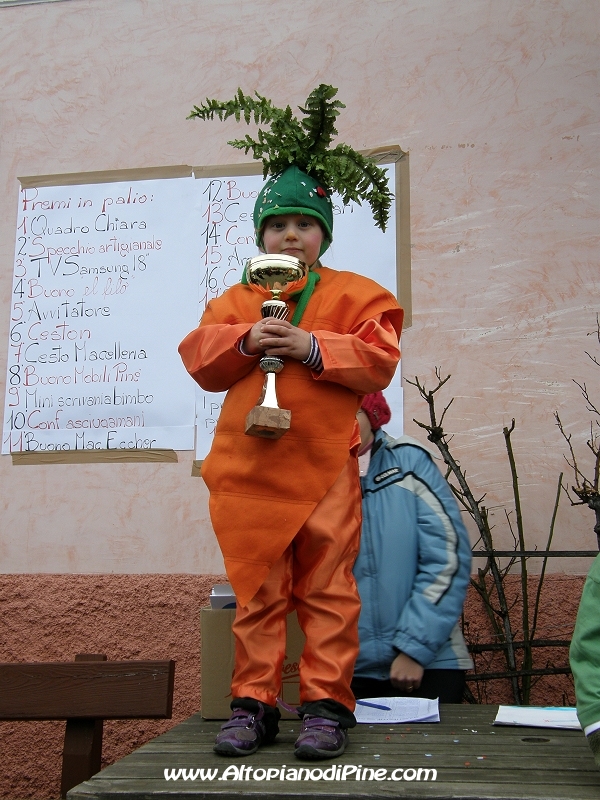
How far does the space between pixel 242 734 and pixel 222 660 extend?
0.50 metres

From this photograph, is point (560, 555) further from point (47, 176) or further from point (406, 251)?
point (47, 176)

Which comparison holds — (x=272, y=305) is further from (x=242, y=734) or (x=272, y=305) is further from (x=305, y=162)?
(x=242, y=734)

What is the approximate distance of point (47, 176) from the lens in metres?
4.29

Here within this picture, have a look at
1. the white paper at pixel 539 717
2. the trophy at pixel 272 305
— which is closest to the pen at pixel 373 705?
the white paper at pixel 539 717

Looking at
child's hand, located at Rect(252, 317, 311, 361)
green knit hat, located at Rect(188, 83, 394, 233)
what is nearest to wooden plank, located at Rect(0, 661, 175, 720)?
child's hand, located at Rect(252, 317, 311, 361)

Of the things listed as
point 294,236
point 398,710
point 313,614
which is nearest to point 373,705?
point 398,710

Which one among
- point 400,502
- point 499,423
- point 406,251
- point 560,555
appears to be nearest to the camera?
point 400,502

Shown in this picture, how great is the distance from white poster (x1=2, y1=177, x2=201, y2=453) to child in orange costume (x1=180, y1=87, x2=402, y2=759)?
1646 mm

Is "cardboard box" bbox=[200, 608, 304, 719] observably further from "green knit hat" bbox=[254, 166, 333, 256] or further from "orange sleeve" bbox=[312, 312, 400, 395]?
"green knit hat" bbox=[254, 166, 333, 256]

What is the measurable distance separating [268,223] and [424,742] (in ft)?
4.55

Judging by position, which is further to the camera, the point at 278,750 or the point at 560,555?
the point at 560,555

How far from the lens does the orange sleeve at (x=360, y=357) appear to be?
2.16 meters

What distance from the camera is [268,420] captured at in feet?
6.73

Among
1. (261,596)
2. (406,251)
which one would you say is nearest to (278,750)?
(261,596)
